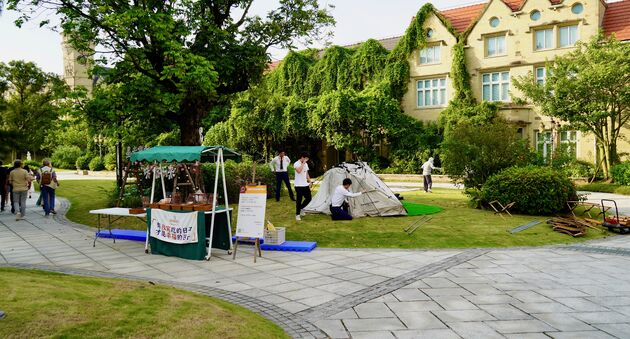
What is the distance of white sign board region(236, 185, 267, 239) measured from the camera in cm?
945

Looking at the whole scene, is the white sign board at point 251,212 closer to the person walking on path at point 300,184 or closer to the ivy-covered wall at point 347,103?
the person walking on path at point 300,184

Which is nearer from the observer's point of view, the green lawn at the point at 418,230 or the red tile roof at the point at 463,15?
the green lawn at the point at 418,230

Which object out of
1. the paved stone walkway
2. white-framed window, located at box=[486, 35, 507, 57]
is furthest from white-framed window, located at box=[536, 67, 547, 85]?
the paved stone walkway

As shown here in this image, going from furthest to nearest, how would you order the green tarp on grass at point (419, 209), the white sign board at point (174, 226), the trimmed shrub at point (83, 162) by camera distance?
the trimmed shrub at point (83, 162) → the green tarp on grass at point (419, 209) → the white sign board at point (174, 226)

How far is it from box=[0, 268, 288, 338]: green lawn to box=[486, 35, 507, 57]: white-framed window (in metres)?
31.7

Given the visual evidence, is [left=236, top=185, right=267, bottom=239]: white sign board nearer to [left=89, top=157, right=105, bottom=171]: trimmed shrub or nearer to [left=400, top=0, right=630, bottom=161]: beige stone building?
[left=400, top=0, right=630, bottom=161]: beige stone building

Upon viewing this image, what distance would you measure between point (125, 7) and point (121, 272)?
9052 mm

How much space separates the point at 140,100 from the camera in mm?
15320

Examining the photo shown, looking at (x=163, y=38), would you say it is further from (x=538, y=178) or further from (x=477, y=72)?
(x=477, y=72)

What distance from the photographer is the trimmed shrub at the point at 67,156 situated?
2157 inches

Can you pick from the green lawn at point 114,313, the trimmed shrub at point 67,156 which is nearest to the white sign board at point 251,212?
the green lawn at point 114,313

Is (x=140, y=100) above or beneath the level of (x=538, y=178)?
above

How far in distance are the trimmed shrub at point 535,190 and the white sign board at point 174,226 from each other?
1049 cm

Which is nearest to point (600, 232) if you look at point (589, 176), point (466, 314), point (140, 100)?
point (466, 314)
